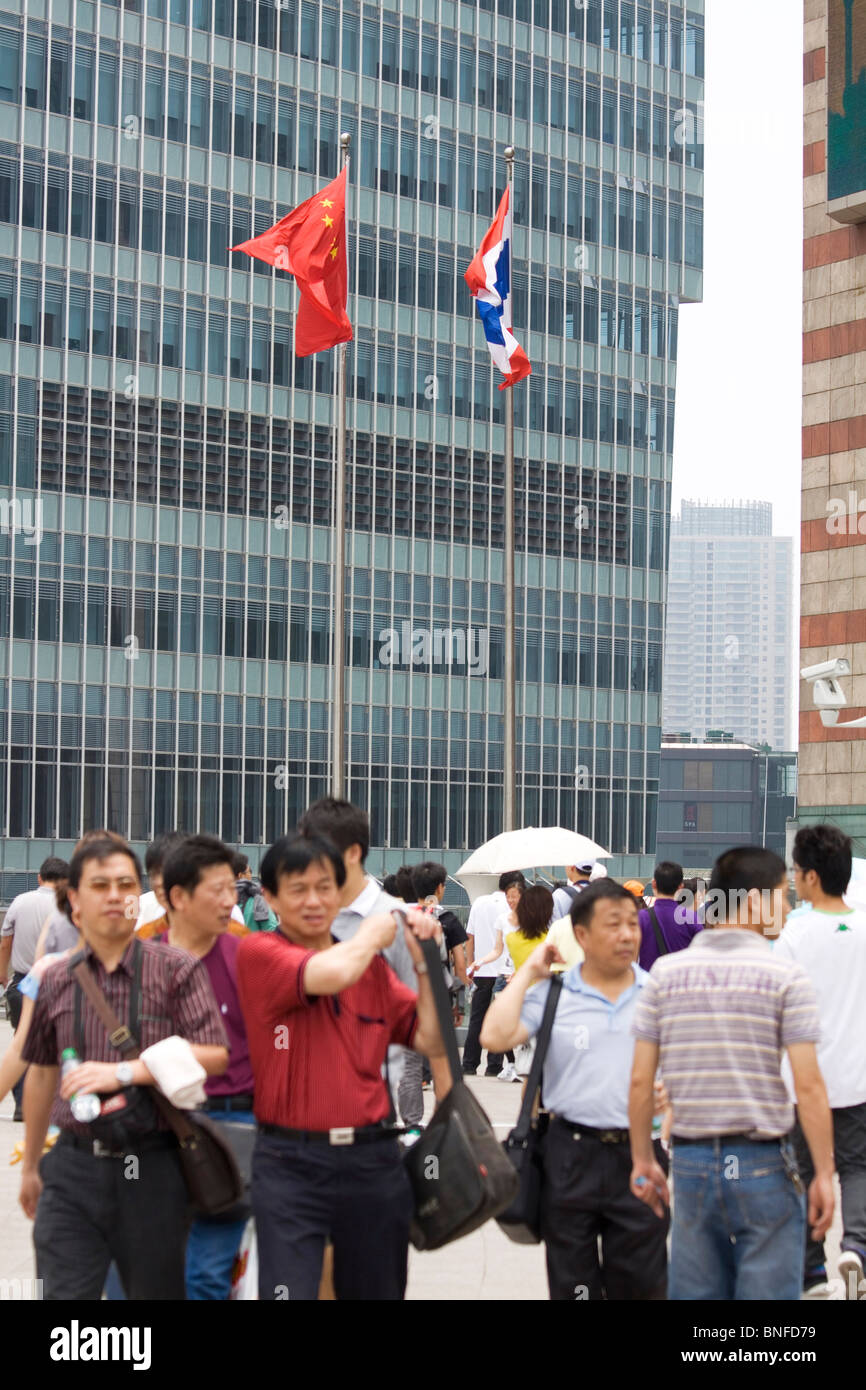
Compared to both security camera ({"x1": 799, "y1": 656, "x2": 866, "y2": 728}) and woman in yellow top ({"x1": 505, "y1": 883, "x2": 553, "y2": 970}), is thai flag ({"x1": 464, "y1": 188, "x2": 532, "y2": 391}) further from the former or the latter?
woman in yellow top ({"x1": 505, "y1": 883, "x2": 553, "y2": 970})

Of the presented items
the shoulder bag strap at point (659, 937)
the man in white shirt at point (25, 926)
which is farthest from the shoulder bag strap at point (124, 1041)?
the man in white shirt at point (25, 926)

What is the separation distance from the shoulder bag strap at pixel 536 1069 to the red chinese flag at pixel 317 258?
1801 cm

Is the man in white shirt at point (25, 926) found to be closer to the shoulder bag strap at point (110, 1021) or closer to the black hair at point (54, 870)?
the black hair at point (54, 870)

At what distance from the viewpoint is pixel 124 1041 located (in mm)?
5840

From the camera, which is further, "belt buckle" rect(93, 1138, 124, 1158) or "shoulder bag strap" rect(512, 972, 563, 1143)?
"shoulder bag strap" rect(512, 972, 563, 1143)

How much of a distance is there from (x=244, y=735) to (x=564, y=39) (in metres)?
28.7

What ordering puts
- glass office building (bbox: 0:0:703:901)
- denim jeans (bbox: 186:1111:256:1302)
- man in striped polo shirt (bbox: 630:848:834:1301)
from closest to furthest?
1. man in striped polo shirt (bbox: 630:848:834:1301)
2. denim jeans (bbox: 186:1111:256:1302)
3. glass office building (bbox: 0:0:703:901)

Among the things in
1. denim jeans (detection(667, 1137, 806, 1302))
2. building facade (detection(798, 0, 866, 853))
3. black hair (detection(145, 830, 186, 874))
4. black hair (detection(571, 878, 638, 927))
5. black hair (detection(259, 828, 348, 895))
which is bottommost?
denim jeans (detection(667, 1137, 806, 1302))

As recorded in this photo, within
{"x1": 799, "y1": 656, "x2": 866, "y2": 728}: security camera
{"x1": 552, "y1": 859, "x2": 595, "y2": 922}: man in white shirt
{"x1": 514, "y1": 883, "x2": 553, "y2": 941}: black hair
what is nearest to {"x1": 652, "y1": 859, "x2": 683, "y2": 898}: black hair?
{"x1": 514, "y1": 883, "x2": 553, "y2": 941}: black hair

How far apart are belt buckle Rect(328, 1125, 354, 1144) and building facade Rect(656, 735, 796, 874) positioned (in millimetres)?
117113

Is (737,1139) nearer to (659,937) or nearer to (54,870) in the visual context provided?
(659,937)

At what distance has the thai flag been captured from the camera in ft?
80.8

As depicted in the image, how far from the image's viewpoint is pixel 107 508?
60812mm
